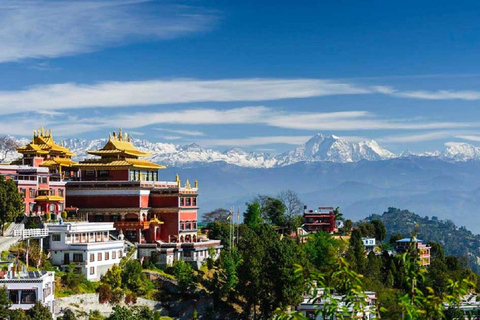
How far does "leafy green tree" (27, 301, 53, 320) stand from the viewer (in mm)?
55938

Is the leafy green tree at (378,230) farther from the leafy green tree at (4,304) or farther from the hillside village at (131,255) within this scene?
the leafy green tree at (4,304)

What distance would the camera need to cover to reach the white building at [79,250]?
68.1 m

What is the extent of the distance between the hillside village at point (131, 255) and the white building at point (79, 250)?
82mm

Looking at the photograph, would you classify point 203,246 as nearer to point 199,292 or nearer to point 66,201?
point 199,292

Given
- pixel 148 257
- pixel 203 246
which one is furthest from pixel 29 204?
pixel 203 246

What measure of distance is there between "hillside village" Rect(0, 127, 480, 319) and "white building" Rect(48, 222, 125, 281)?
0.27 ft

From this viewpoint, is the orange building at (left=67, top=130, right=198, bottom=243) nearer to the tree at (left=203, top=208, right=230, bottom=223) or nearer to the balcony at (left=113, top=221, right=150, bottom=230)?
the balcony at (left=113, top=221, right=150, bottom=230)

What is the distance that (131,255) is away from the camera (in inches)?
2992

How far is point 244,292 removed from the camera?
7075 centimetres

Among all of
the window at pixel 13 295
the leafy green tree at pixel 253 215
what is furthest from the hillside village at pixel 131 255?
the leafy green tree at pixel 253 215

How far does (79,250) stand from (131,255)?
27.8 ft

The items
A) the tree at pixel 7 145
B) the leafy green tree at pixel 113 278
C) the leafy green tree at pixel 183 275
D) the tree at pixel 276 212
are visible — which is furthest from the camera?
the tree at pixel 276 212

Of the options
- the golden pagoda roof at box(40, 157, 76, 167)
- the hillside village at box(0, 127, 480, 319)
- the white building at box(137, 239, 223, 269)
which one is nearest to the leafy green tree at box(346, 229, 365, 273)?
the hillside village at box(0, 127, 480, 319)

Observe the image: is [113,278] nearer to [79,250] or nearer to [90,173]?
[79,250]
